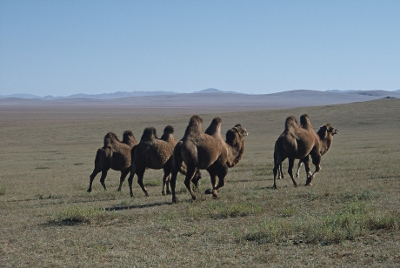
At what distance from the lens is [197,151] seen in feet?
42.5

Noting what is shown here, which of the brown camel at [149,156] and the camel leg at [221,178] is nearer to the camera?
the camel leg at [221,178]

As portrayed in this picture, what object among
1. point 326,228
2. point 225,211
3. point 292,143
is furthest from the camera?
point 292,143

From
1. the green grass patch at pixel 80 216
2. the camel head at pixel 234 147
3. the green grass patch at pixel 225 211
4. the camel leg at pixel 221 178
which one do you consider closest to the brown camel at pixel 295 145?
the camel head at pixel 234 147

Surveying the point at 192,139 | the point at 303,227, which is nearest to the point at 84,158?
the point at 192,139

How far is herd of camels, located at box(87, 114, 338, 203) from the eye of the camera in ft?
42.7

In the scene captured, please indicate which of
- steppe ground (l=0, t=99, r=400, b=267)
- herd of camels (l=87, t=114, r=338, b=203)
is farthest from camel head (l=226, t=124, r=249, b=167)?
steppe ground (l=0, t=99, r=400, b=267)

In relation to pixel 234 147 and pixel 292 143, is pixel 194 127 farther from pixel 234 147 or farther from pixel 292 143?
pixel 292 143

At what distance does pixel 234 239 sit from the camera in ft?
29.1

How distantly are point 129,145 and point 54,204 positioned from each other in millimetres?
3815

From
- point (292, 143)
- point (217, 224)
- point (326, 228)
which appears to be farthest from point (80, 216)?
point (292, 143)

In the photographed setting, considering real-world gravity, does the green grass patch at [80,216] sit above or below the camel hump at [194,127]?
below

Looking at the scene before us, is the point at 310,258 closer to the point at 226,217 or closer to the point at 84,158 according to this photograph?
the point at 226,217

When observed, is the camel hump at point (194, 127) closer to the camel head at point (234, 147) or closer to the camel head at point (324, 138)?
the camel head at point (234, 147)

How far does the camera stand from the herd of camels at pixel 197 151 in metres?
13.0
